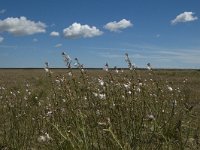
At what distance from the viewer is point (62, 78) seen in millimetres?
4824

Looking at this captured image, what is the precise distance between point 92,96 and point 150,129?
0.74 meters

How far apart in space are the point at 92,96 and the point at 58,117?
649 millimetres

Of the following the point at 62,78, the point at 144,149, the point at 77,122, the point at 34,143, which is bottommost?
the point at 34,143

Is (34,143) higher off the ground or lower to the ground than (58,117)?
lower

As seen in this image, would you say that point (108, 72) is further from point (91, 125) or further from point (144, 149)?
point (144, 149)

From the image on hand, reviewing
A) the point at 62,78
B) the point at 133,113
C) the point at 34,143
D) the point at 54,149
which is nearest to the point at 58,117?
the point at 54,149

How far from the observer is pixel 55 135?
4.95 metres

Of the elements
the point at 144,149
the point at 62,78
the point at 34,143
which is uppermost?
the point at 62,78

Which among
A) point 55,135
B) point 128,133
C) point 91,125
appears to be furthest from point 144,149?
point 55,135

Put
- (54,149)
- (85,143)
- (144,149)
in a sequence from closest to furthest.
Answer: (85,143) < (144,149) < (54,149)

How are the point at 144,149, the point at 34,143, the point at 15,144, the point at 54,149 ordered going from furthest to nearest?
the point at 34,143, the point at 15,144, the point at 54,149, the point at 144,149

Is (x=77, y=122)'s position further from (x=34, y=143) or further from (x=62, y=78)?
(x=34, y=143)

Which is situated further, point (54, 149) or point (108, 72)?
point (54, 149)

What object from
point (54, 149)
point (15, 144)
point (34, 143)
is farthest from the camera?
point (34, 143)
